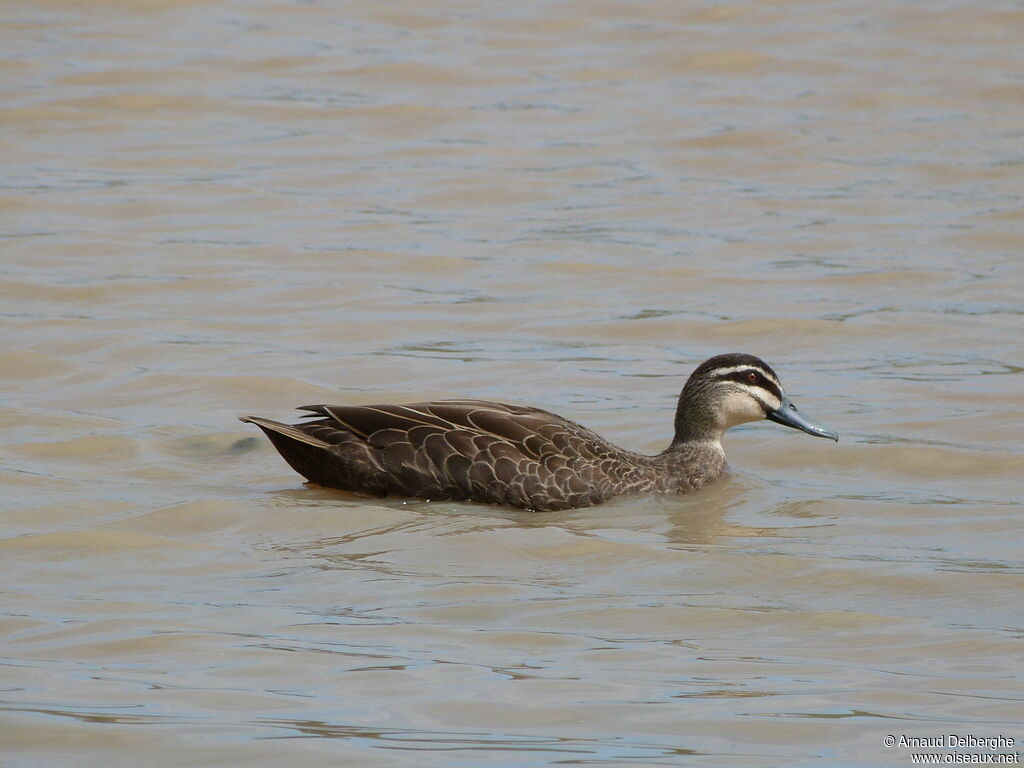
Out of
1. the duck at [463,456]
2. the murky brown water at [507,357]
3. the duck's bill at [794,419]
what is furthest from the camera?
the duck's bill at [794,419]

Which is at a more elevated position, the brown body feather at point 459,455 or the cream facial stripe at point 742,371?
the cream facial stripe at point 742,371

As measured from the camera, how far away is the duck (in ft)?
31.3

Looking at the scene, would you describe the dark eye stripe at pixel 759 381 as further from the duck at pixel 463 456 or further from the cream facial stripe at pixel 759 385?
the duck at pixel 463 456

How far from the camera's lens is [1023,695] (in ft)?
20.7

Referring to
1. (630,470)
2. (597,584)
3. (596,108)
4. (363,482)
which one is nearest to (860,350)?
(630,470)

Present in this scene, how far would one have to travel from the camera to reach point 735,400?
10.4m

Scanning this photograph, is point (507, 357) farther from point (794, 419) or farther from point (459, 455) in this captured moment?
point (459, 455)

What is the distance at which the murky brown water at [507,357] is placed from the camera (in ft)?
20.8

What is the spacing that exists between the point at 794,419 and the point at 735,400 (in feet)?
1.12

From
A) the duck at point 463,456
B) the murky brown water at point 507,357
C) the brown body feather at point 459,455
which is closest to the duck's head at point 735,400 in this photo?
the murky brown water at point 507,357

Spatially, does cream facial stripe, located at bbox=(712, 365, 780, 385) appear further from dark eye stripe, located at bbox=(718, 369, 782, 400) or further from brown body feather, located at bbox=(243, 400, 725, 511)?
brown body feather, located at bbox=(243, 400, 725, 511)

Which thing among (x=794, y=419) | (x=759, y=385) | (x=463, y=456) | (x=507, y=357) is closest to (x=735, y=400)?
(x=759, y=385)

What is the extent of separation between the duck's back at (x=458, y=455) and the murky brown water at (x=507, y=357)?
7.1 inches

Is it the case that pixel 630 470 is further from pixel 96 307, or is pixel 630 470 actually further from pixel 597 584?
pixel 96 307
